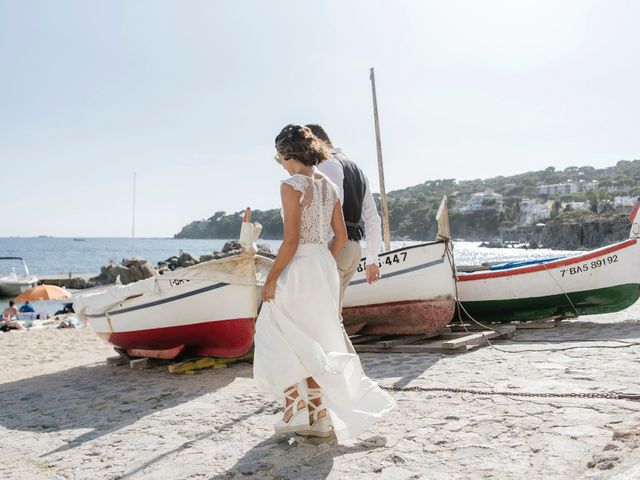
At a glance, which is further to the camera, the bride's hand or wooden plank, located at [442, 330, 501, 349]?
wooden plank, located at [442, 330, 501, 349]

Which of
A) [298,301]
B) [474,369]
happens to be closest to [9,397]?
[298,301]

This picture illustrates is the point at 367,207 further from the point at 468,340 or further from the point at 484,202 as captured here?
the point at 484,202

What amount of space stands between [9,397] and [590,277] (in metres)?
8.45

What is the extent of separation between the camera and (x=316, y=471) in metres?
3.23

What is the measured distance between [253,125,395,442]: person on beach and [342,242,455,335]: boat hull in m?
4.60

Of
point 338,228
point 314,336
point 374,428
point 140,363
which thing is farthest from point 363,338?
point 314,336

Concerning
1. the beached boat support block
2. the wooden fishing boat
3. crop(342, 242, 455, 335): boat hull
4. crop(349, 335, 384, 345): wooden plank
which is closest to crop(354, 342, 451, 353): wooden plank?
crop(349, 335, 384, 345): wooden plank

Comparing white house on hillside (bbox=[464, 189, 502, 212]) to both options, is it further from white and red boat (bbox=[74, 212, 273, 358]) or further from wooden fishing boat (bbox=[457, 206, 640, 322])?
white and red boat (bbox=[74, 212, 273, 358])

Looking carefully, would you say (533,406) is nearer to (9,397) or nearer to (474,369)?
(474,369)

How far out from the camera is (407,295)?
27.3 ft

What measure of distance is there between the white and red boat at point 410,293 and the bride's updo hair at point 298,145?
435cm

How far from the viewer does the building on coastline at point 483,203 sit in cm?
15518

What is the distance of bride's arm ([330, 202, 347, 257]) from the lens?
393 cm

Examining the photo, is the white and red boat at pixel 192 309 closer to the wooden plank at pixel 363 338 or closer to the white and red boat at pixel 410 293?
the wooden plank at pixel 363 338
